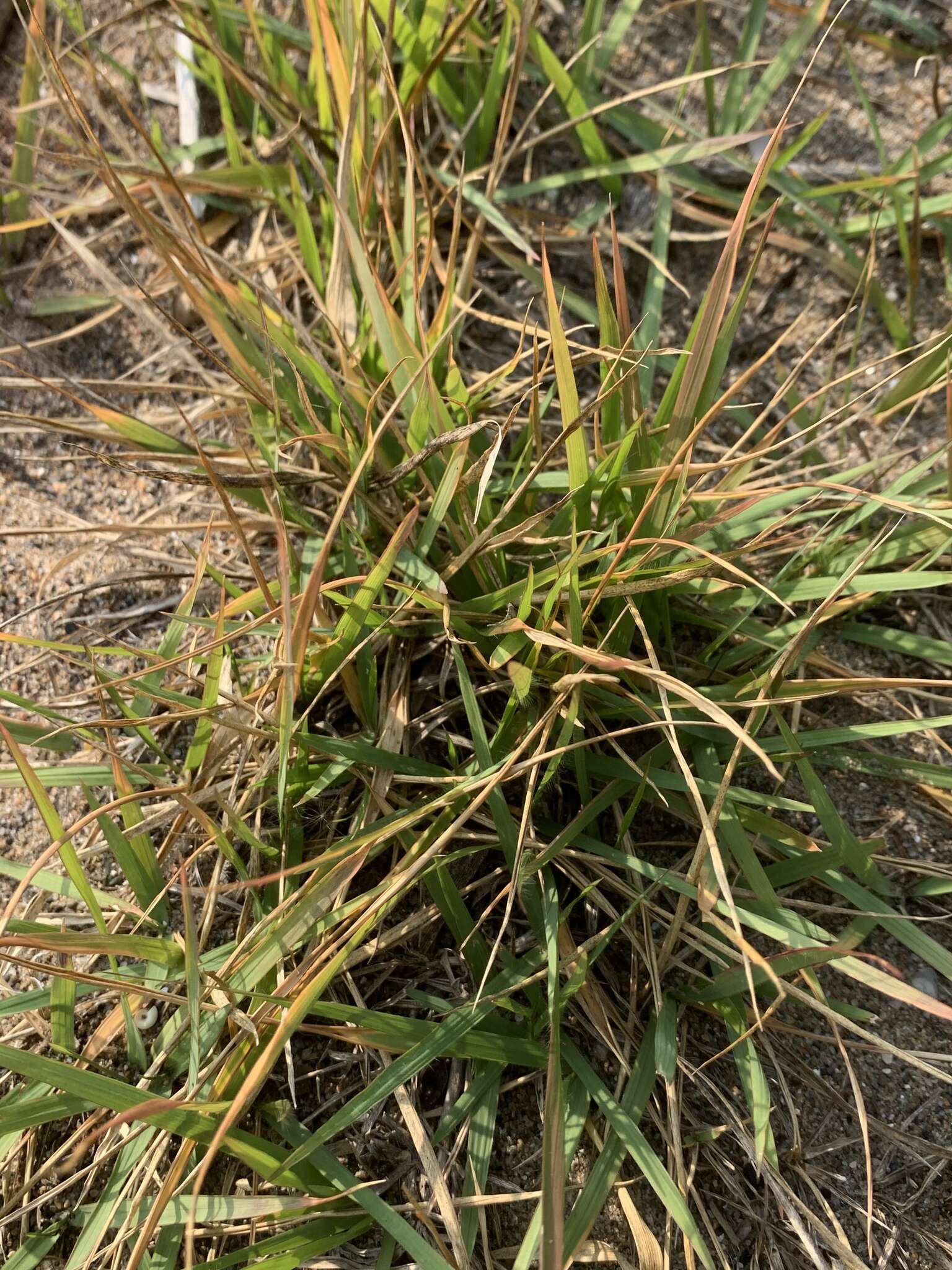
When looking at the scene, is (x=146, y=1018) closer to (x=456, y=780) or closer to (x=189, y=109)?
(x=456, y=780)

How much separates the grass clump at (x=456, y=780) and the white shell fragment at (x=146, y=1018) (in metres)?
0.01

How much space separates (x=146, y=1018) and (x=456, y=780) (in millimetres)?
437

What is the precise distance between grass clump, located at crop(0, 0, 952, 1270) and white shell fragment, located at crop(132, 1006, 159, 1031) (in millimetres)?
12

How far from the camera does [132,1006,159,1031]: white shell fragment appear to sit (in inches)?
40.4

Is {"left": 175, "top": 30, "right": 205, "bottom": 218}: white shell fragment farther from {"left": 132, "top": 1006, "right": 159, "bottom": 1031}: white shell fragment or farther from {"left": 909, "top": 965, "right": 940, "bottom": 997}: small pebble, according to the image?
{"left": 909, "top": 965, "right": 940, "bottom": 997}: small pebble

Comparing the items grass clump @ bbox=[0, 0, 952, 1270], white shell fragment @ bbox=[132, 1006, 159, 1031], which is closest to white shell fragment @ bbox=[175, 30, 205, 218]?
grass clump @ bbox=[0, 0, 952, 1270]

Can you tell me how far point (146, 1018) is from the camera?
103 cm

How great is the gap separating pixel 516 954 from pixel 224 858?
352mm

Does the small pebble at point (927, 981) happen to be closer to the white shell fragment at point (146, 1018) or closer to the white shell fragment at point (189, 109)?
the white shell fragment at point (146, 1018)

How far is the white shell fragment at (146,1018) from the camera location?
1.03 metres

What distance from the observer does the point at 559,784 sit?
107 centimetres

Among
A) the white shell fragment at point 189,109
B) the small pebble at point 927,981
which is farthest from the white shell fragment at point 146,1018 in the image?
the white shell fragment at point 189,109

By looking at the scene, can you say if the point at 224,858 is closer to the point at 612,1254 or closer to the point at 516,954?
the point at 516,954

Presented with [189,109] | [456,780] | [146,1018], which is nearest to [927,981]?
[456,780]
